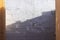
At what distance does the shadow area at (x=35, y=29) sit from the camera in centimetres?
310

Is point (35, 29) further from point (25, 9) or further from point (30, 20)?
point (25, 9)

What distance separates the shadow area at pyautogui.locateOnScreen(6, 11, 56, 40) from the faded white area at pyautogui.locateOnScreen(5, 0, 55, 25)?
0.08 m

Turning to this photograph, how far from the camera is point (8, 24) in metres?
3.08

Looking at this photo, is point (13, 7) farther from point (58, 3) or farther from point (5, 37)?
point (58, 3)

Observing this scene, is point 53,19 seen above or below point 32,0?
below

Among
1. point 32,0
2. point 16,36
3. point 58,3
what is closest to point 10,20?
point 16,36

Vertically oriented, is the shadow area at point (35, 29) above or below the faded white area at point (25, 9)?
below

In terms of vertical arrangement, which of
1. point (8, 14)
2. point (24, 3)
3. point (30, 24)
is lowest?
point (30, 24)

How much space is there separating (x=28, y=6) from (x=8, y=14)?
42 centimetres

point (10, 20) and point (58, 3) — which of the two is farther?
point (10, 20)

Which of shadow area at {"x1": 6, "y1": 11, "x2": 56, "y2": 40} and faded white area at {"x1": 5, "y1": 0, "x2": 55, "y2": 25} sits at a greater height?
faded white area at {"x1": 5, "y1": 0, "x2": 55, "y2": 25}

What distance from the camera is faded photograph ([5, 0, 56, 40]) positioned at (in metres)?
3.09

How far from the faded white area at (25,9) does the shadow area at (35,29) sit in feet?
0.27

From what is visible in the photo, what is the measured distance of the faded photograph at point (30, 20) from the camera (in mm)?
3092
